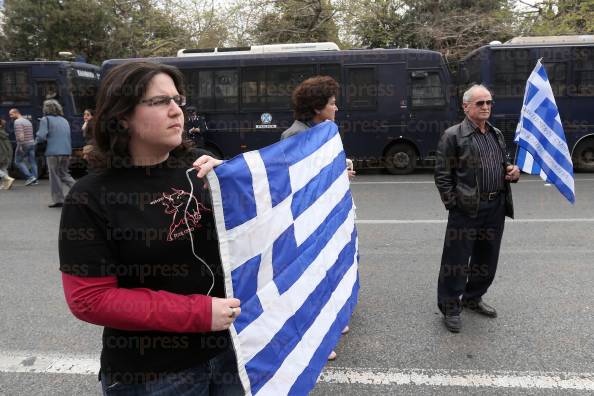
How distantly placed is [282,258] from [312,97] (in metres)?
1.87

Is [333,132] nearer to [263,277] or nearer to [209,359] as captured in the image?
[263,277]

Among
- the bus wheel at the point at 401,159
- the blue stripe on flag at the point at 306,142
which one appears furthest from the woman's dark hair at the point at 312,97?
the bus wheel at the point at 401,159

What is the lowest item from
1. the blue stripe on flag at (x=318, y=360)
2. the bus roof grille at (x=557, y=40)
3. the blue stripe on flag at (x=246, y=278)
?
the blue stripe on flag at (x=318, y=360)

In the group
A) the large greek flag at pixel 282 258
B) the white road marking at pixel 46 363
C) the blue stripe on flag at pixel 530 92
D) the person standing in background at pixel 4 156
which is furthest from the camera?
the person standing in background at pixel 4 156

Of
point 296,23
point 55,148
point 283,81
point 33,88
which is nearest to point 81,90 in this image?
point 33,88

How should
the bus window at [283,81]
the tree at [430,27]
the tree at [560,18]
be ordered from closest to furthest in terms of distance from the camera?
the bus window at [283,81] < the tree at [560,18] < the tree at [430,27]

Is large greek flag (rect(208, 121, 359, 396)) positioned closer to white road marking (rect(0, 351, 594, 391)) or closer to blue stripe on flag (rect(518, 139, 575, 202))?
white road marking (rect(0, 351, 594, 391))

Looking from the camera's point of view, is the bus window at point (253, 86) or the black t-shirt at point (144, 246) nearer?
the black t-shirt at point (144, 246)

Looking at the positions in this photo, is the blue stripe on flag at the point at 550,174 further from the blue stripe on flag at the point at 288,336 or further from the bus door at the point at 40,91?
the bus door at the point at 40,91

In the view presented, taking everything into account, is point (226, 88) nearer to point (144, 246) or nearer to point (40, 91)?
point (40, 91)

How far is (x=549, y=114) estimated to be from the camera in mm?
4031

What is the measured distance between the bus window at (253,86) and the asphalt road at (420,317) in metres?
6.28

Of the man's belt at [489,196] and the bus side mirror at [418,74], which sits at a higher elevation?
the bus side mirror at [418,74]

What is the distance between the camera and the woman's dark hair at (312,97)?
354 cm
